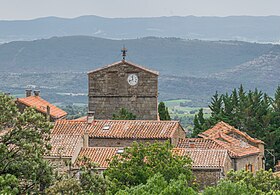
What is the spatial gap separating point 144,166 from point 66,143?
7796mm

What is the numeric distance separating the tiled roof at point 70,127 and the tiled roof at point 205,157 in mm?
6767

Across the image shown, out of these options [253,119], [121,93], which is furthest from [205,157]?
[253,119]

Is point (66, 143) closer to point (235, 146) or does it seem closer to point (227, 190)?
point (235, 146)

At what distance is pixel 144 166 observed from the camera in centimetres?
4181

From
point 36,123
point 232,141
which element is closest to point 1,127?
point 36,123

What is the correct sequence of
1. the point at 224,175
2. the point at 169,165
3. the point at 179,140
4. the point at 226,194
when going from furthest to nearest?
the point at 179,140 → the point at 224,175 → the point at 169,165 → the point at 226,194

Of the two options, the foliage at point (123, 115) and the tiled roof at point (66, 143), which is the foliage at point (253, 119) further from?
the tiled roof at point (66, 143)

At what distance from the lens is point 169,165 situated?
42125mm

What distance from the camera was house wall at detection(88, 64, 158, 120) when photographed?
203ft

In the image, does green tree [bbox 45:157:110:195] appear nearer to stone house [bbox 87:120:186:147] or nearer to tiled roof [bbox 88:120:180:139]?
stone house [bbox 87:120:186:147]

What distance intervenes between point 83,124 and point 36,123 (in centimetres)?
2182

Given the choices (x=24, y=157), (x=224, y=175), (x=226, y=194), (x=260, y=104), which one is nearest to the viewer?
(x=24, y=157)

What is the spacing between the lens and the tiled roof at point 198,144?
53.1m

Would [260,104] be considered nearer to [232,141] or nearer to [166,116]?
[166,116]
